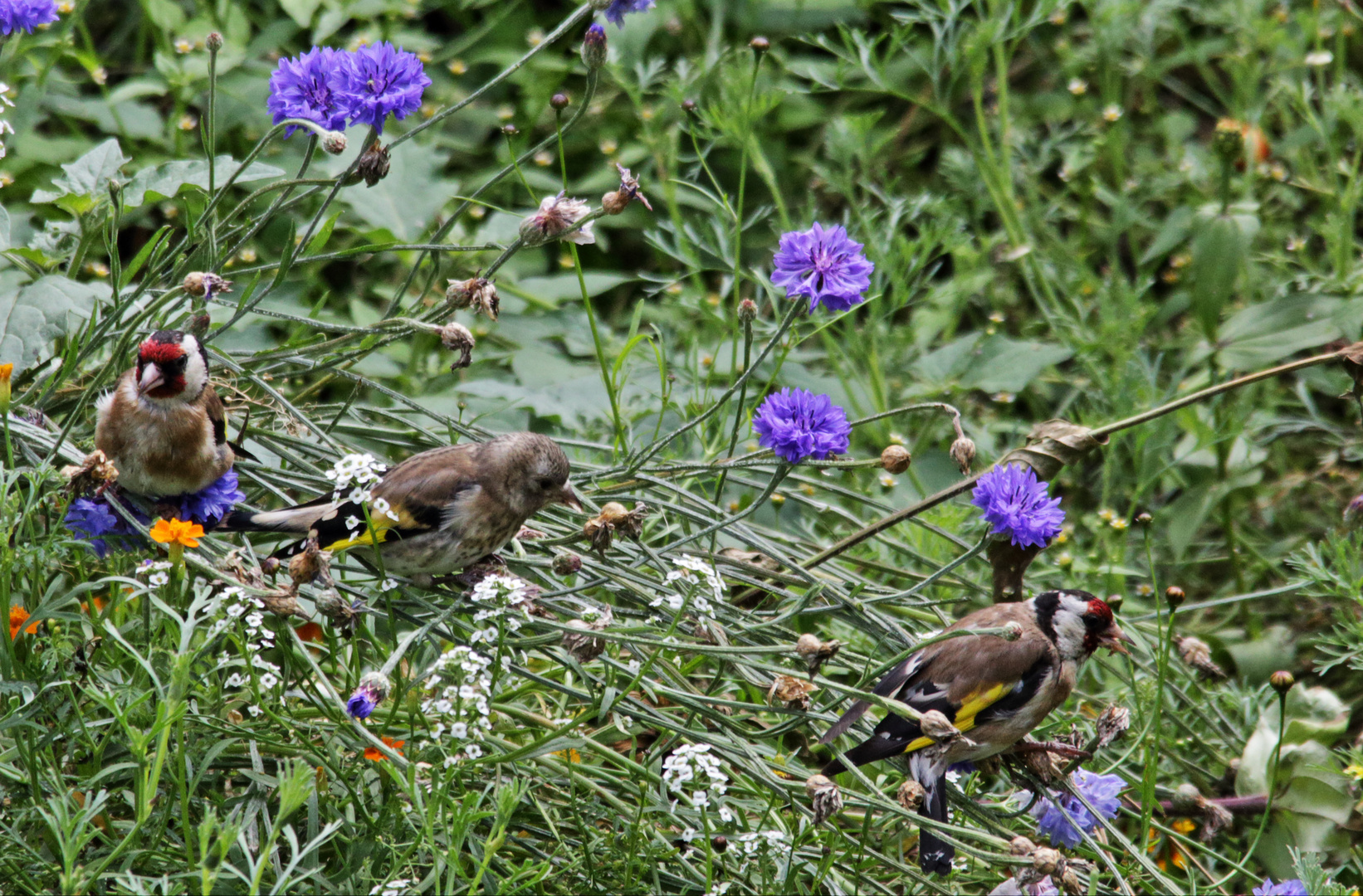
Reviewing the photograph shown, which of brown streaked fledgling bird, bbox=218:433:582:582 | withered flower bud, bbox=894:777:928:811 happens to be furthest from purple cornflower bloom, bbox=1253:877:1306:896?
brown streaked fledgling bird, bbox=218:433:582:582

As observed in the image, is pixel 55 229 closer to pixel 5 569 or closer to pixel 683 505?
pixel 5 569

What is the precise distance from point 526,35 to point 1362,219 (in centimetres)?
278

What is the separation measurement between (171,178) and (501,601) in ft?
3.91

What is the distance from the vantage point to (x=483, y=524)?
217cm

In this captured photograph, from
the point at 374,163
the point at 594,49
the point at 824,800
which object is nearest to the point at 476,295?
the point at 374,163

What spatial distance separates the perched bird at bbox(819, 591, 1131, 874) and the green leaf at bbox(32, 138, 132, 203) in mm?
1628

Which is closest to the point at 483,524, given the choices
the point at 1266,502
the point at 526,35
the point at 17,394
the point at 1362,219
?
the point at 17,394

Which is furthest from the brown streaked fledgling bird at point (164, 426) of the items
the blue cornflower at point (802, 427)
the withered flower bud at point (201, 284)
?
the blue cornflower at point (802, 427)

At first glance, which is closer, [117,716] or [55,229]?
[117,716]

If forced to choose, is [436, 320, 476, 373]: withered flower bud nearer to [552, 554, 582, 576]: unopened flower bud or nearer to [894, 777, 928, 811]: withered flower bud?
[552, 554, 582, 576]: unopened flower bud

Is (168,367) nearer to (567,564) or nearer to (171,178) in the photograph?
(171,178)

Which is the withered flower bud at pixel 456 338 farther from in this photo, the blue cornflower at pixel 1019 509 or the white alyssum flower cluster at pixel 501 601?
the blue cornflower at pixel 1019 509

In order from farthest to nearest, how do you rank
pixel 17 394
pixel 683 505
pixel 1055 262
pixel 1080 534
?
pixel 1055 262 < pixel 1080 534 < pixel 683 505 < pixel 17 394

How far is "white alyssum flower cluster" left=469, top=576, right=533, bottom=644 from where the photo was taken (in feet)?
5.92
